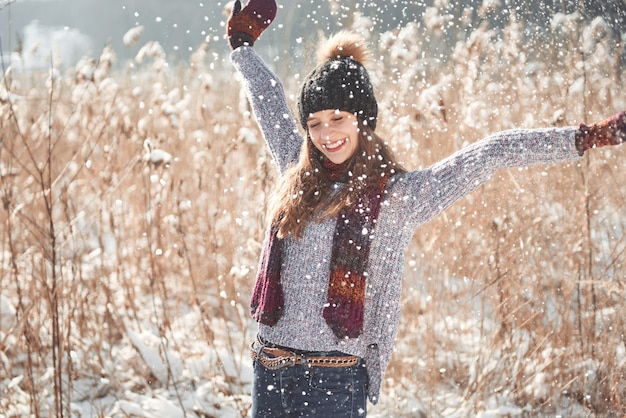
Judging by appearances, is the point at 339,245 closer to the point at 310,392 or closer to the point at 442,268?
the point at 310,392

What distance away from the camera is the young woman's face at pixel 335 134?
4.91ft

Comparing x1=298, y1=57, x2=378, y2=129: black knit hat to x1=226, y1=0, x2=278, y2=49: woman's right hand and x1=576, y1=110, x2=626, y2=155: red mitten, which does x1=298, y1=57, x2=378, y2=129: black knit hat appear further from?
x1=576, y1=110, x2=626, y2=155: red mitten

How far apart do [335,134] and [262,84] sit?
38 cm

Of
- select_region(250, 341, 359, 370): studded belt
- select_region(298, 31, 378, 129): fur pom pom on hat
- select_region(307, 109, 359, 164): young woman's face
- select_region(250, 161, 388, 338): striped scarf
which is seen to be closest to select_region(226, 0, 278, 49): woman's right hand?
select_region(298, 31, 378, 129): fur pom pom on hat

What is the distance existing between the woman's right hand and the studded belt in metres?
0.89

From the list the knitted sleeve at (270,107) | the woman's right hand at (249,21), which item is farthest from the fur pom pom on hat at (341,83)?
the woman's right hand at (249,21)

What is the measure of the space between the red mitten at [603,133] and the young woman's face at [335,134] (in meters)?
0.51

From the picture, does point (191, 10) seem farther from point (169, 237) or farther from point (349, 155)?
point (349, 155)

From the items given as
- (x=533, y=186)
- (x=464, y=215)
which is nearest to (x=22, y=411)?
(x=464, y=215)

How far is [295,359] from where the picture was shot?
→ 144cm

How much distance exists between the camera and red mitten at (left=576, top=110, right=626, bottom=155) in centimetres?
117

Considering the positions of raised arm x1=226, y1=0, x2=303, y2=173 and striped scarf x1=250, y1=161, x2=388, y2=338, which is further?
raised arm x1=226, y1=0, x2=303, y2=173

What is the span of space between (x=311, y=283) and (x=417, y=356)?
1338mm

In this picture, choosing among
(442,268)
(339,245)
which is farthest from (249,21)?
(442,268)
